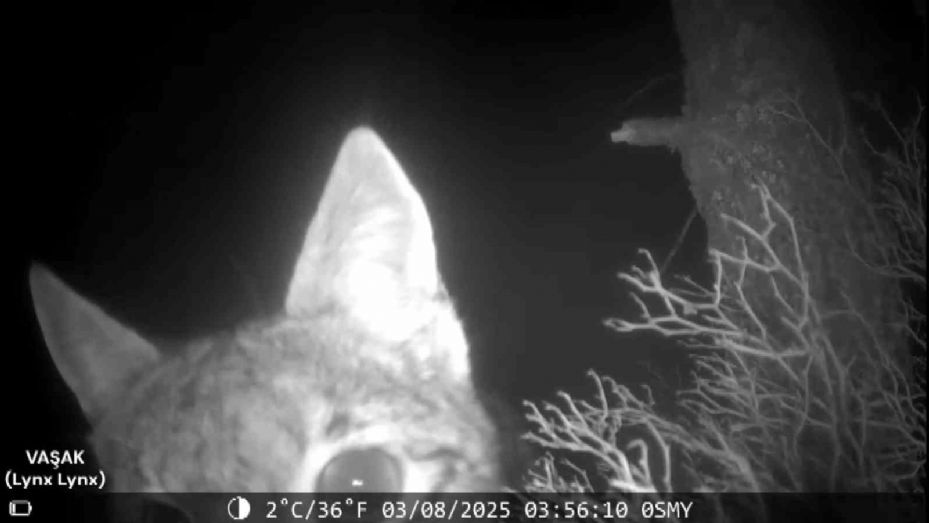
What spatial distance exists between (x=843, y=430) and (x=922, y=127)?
2.08 feet

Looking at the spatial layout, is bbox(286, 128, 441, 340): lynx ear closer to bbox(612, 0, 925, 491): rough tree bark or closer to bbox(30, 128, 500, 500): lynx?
bbox(30, 128, 500, 500): lynx

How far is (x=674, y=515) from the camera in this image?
5.15 ft

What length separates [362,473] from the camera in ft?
4.86

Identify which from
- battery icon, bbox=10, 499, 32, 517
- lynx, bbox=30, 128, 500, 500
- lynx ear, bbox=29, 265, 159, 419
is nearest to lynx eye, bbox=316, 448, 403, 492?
lynx, bbox=30, 128, 500, 500

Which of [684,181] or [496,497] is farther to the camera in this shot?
[684,181]

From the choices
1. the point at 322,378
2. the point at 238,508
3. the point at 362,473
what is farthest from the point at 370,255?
the point at 238,508

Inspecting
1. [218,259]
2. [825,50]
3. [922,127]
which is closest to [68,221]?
[218,259]

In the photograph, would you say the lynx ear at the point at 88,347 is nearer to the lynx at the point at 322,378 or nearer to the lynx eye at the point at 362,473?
the lynx at the point at 322,378

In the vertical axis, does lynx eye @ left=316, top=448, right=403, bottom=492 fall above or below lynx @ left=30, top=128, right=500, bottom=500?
below

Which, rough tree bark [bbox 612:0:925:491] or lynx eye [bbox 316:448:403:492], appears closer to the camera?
lynx eye [bbox 316:448:403:492]

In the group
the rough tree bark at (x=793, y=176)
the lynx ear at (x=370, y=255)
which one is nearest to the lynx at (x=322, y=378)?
the lynx ear at (x=370, y=255)

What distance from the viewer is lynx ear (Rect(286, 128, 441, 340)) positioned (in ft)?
5.02

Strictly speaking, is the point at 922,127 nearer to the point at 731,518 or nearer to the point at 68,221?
the point at 731,518

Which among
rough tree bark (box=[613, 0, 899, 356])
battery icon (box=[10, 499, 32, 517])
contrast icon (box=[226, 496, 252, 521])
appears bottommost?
contrast icon (box=[226, 496, 252, 521])
